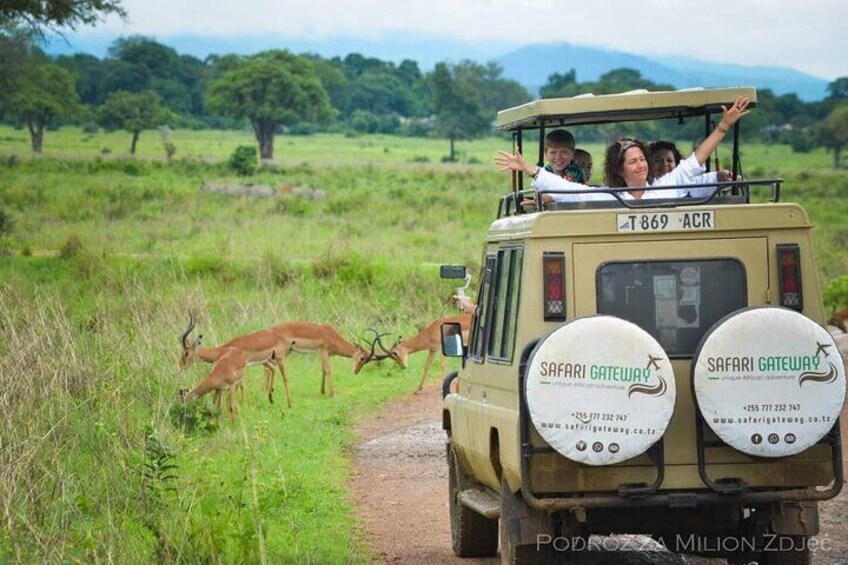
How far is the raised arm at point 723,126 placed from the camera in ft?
23.7

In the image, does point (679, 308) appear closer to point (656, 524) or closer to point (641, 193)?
point (656, 524)

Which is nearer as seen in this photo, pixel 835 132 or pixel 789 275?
pixel 789 275

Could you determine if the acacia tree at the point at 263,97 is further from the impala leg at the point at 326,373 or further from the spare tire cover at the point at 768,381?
the spare tire cover at the point at 768,381

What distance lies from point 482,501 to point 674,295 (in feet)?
5.21

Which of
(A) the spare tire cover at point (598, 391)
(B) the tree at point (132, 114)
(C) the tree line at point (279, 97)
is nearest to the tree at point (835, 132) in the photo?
(C) the tree line at point (279, 97)

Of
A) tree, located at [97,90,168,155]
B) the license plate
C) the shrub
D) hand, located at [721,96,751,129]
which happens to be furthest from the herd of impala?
tree, located at [97,90,168,155]

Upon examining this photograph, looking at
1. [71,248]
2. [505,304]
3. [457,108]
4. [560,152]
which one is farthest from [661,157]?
[457,108]

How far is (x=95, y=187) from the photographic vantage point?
136 feet

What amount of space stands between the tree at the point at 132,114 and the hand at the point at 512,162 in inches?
2707

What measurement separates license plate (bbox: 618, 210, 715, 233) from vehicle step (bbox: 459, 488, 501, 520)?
151cm

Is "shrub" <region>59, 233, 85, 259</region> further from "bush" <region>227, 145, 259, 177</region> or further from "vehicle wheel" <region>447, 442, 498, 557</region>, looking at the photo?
"bush" <region>227, 145, 259, 177</region>

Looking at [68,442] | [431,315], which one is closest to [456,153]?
[431,315]

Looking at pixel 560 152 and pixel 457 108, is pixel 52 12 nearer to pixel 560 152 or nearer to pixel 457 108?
pixel 560 152

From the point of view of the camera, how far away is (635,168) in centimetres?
738
